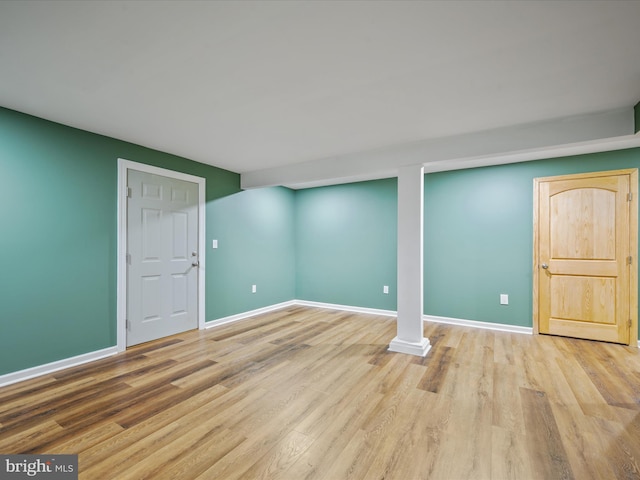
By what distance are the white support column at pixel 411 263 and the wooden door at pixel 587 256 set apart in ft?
5.98

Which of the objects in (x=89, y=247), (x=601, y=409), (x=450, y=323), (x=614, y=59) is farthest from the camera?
(x=450, y=323)

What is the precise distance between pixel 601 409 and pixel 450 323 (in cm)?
231

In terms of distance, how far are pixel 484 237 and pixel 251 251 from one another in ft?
11.6

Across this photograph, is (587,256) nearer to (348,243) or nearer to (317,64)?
(348,243)

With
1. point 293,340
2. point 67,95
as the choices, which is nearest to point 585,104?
point 293,340

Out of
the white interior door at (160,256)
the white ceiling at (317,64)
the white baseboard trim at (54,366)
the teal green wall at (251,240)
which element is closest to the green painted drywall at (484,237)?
the teal green wall at (251,240)

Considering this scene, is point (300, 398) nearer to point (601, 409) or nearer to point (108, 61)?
point (601, 409)

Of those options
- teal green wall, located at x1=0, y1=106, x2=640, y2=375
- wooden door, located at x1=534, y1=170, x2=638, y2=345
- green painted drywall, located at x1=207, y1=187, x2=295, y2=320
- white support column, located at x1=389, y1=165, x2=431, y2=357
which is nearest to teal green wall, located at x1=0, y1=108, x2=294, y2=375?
teal green wall, located at x1=0, y1=106, x2=640, y2=375

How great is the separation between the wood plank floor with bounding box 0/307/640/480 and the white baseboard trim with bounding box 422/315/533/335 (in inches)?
20.5

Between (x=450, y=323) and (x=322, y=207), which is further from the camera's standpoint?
(x=322, y=207)

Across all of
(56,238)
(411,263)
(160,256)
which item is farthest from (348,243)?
(56,238)

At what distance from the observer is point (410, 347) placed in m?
3.28

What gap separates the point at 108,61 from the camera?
5.95 feet

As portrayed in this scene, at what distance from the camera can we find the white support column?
3312 millimetres
